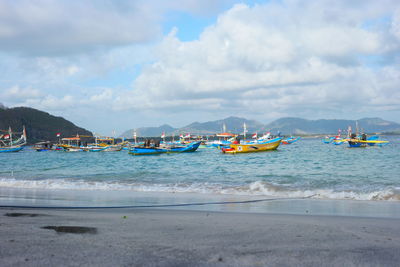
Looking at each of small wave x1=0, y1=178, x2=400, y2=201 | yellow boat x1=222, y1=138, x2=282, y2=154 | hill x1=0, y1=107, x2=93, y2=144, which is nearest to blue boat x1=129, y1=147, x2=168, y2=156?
yellow boat x1=222, y1=138, x2=282, y2=154

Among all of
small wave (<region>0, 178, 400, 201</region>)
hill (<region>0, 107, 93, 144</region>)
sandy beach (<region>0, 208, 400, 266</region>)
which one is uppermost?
hill (<region>0, 107, 93, 144</region>)

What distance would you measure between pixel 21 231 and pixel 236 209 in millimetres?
5199

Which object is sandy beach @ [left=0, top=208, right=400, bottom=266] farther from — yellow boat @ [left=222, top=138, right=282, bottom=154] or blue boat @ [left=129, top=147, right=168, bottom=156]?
blue boat @ [left=129, top=147, right=168, bottom=156]

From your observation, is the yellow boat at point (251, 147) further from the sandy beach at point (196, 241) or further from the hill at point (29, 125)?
the hill at point (29, 125)

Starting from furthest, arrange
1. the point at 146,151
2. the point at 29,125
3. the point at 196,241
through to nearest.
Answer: the point at 29,125, the point at 146,151, the point at 196,241

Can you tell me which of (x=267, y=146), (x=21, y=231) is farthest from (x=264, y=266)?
(x=267, y=146)

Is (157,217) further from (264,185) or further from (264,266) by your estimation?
(264,185)

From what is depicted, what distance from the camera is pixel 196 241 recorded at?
507cm

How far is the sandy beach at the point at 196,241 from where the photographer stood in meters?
4.15

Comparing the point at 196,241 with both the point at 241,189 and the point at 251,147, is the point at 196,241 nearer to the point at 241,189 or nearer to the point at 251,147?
the point at 241,189

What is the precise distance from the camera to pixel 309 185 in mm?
15625

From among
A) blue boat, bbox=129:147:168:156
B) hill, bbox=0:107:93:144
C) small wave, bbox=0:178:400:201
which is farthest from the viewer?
hill, bbox=0:107:93:144

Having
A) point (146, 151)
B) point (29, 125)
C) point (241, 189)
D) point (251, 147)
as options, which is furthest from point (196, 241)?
point (29, 125)

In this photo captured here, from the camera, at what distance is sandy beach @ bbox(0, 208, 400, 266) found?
163 inches
